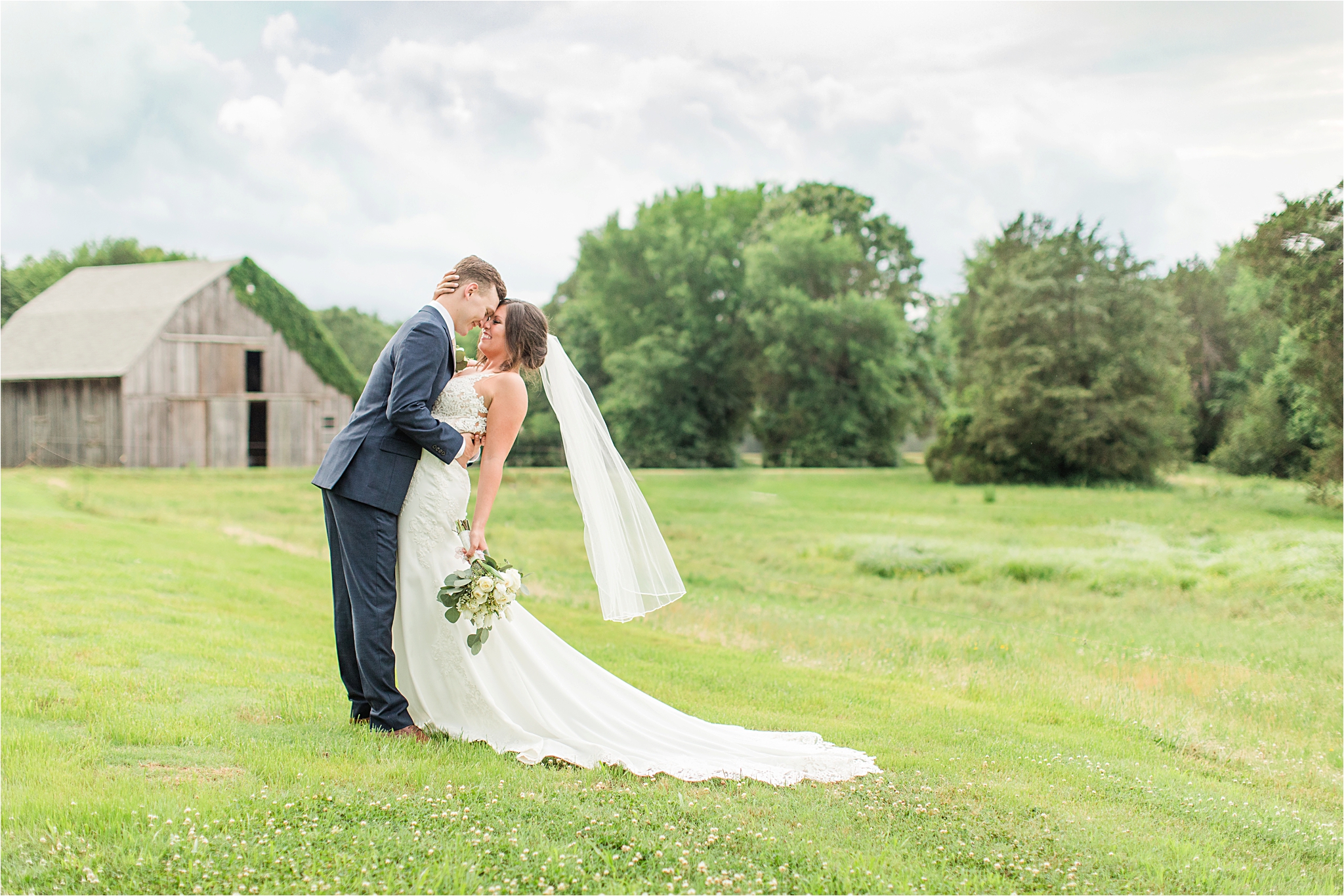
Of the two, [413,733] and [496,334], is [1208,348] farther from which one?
[413,733]

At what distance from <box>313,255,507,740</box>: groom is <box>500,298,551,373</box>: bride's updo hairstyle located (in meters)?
0.30

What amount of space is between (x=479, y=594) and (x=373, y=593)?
660mm

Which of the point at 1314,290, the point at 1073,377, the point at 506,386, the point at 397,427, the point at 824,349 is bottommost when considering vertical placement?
the point at 397,427

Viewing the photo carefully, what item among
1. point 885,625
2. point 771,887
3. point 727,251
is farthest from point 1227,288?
point 771,887

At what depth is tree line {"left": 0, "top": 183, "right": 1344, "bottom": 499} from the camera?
1452 inches

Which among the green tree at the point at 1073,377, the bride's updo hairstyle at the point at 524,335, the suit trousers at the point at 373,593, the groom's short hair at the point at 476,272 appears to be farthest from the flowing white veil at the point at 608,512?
the green tree at the point at 1073,377

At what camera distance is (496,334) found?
17.4ft

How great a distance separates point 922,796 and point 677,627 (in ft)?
20.0

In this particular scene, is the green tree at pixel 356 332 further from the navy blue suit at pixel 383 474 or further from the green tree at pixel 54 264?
the navy blue suit at pixel 383 474

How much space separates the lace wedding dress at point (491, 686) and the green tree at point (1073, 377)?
34854 millimetres

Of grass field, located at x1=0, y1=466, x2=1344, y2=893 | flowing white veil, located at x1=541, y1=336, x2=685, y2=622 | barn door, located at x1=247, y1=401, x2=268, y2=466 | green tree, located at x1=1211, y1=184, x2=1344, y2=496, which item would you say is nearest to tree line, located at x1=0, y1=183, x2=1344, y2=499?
green tree, located at x1=1211, y1=184, x2=1344, y2=496

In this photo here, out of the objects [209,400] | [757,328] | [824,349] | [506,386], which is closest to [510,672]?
[506,386]

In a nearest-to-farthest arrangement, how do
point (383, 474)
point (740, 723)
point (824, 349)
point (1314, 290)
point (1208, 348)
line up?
point (383, 474), point (740, 723), point (1314, 290), point (824, 349), point (1208, 348)

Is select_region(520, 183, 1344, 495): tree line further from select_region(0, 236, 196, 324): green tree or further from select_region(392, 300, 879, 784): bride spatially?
select_region(392, 300, 879, 784): bride
